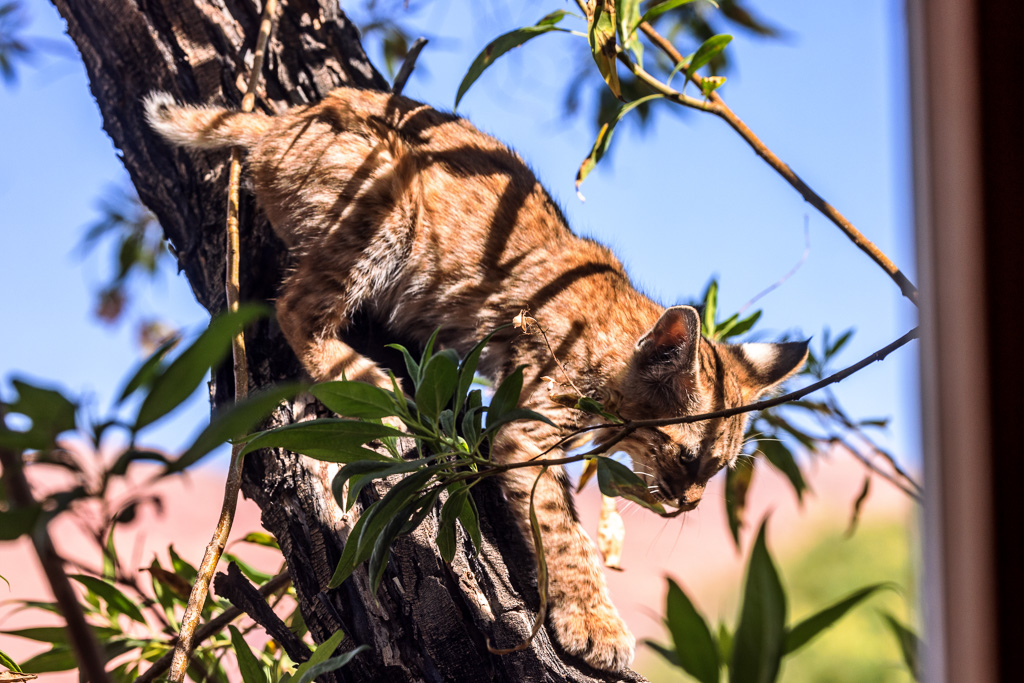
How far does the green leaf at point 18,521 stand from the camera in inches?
15.4

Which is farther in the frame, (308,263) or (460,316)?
(460,316)

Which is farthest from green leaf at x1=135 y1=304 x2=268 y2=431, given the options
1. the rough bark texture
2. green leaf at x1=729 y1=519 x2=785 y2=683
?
the rough bark texture

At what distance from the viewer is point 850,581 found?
18.7 ft

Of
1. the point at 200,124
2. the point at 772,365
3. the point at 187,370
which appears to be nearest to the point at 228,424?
the point at 187,370

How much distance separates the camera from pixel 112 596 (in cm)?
126

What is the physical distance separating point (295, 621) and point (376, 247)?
91 centimetres

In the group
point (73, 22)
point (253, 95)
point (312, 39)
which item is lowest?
point (253, 95)

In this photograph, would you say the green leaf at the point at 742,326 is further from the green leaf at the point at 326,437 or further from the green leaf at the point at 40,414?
the green leaf at the point at 40,414

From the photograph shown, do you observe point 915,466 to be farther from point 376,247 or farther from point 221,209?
point 221,209

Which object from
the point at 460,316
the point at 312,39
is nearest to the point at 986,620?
the point at 460,316

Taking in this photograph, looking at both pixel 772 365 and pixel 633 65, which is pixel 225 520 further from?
pixel 772 365

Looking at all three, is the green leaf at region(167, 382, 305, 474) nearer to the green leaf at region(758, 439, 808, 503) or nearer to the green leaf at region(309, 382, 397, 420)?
the green leaf at region(309, 382, 397, 420)

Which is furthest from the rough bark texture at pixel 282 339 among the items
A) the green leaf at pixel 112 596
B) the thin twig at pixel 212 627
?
the green leaf at pixel 112 596

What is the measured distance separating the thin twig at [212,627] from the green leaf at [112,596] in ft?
0.58
